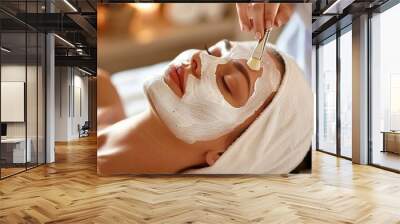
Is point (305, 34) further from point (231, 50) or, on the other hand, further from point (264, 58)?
point (231, 50)

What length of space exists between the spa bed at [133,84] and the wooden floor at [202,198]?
3.90 feet

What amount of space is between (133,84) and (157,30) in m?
0.97

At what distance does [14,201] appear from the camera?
4.57 m

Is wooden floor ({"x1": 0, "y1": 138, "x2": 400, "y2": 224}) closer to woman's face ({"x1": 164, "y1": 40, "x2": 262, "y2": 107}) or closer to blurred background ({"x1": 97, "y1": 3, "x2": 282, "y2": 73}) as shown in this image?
woman's face ({"x1": 164, "y1": 40, "x2": 262, "y2": 107})

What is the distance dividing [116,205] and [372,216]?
2721mm

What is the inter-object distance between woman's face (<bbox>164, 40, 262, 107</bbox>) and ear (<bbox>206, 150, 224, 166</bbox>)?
31.2 inches

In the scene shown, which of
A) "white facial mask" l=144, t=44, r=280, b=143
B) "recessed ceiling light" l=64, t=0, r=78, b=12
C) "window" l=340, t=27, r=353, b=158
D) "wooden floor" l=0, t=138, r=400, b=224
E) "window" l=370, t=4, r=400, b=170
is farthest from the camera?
"window" l=340, t=27, r=353, b=158

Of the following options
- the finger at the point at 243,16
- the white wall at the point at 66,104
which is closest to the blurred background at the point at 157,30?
the finger at the point at 243,16

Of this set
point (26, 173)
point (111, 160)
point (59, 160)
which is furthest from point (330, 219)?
point (59, 160)

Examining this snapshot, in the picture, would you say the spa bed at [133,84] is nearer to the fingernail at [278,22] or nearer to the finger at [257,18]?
the finger at [257,18]

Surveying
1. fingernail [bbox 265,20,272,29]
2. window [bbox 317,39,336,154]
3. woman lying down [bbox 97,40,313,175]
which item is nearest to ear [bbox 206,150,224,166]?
woman lying down [bbox 97,40,313,175]

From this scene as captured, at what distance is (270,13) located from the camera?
6297mm

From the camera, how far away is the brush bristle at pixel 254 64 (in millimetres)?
6141

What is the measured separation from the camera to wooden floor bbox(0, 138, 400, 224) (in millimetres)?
3838
